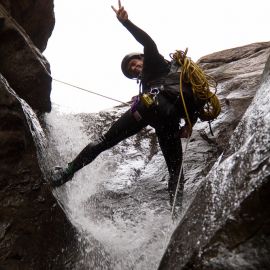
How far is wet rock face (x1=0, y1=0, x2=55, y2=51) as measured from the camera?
9.98m

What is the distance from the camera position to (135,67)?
6.94 m

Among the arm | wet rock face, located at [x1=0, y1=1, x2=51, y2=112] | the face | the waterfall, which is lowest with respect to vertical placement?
the waterfall

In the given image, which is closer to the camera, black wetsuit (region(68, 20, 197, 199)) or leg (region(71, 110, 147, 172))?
black wetsuit (region(68, 20, 197, 199))

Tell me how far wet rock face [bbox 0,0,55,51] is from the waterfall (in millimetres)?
2161

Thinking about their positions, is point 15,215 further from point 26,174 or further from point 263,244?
point 263,244

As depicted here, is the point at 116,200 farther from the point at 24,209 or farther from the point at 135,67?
the point at 135,67

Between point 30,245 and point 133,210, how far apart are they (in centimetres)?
215

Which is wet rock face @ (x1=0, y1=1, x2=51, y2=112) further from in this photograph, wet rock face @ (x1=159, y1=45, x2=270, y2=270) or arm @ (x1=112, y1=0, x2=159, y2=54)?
wet rock face @ (x1=159, y1=45, x2=270, y2=270)

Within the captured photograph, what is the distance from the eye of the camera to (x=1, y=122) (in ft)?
19.6

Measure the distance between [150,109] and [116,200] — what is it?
2.13 meters

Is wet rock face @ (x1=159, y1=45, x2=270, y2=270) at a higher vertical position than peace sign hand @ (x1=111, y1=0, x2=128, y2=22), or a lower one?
lower

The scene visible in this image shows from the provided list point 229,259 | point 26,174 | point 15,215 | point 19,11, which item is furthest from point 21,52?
point 229,259

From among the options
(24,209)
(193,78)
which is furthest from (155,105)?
Answer: (24,209)

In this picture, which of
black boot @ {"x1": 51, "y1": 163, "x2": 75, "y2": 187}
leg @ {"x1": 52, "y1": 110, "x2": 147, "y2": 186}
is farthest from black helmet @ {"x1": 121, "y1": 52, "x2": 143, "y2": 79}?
black boot @ {"x1": 51, "y1": 163, "x2": 75, "y2": 187}
